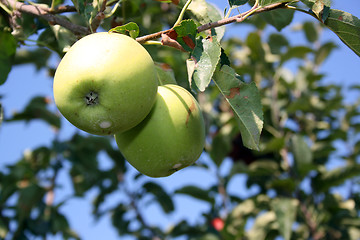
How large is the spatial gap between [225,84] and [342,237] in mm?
2050

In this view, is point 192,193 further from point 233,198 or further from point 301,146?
point 301,146

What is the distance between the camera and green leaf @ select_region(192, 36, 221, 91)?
904 mm

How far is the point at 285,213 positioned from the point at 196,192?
76 centimetres

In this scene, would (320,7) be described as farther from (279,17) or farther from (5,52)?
(5,52)

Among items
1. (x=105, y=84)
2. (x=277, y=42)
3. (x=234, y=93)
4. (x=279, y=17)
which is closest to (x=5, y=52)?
(x=105, y=84)

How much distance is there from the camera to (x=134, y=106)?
867 millimetres

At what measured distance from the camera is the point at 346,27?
1002mm

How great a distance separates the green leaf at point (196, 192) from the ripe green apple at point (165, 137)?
5.85 feet

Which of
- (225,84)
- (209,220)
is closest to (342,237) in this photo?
(209,220)

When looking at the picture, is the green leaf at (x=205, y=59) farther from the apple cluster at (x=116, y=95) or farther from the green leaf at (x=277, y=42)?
the green leaf at (x=277, y=42)

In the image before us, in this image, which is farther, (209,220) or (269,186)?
(209,220)

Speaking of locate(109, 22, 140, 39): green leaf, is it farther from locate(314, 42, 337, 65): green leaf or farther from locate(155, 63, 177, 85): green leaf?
locate(314, 42, 337, 65): green leaf

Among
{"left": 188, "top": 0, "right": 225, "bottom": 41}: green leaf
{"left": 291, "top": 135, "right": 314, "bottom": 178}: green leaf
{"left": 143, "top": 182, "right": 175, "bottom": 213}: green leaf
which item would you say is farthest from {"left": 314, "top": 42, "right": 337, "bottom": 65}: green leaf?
{"left": 188, "top": 0, "right": 225, "bottom": 41}: green leaf

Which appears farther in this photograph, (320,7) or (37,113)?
(37,113)
